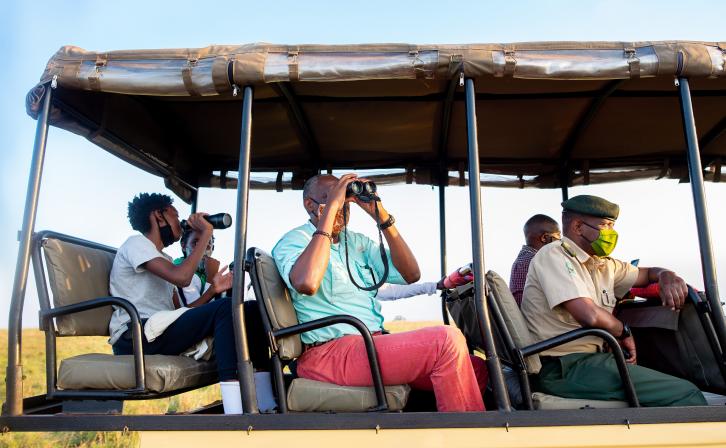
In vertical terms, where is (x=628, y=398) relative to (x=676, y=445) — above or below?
above

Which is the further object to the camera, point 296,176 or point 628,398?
point 296,176

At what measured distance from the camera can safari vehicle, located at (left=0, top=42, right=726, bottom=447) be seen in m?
2.79

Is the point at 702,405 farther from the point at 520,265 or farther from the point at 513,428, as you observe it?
the point at 520,265

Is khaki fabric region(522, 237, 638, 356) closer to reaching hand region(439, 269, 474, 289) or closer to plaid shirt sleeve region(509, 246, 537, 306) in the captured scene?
reaching hand region(439, 269, 474, 289)

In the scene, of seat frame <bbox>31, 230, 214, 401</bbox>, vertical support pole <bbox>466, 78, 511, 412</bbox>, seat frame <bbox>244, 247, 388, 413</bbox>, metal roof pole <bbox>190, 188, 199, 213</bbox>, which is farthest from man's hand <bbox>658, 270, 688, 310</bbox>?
metal roof pole <bbox>190, 188, 199, 213</bbox>

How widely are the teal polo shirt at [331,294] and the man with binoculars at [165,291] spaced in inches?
14.6

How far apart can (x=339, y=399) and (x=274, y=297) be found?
0.59 m

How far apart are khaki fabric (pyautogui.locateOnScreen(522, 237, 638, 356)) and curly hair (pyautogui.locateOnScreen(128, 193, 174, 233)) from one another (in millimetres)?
2357

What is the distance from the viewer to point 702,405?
2.90 meters

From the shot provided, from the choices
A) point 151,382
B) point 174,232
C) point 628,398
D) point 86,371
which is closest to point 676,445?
point 628,398

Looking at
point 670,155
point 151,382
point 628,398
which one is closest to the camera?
point 628,398

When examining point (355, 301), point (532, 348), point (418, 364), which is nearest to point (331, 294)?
point (355, 301)

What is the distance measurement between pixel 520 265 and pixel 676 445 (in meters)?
1.78

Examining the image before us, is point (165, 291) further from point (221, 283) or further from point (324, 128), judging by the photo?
point (324, 128)
